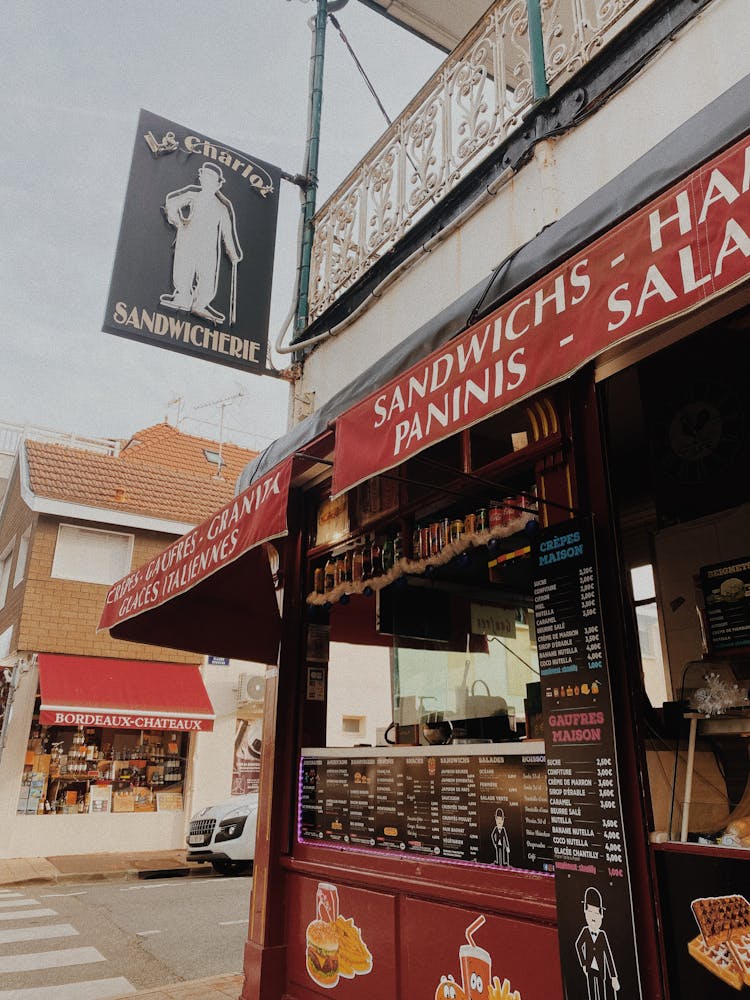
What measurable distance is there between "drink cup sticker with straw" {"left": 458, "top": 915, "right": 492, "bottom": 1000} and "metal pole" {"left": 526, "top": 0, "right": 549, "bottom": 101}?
4.81m

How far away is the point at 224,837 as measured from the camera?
12.2 meters

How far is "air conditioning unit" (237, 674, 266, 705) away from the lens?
15.7 metres

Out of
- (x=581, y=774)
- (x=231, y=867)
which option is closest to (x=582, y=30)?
(x=581, y=774)

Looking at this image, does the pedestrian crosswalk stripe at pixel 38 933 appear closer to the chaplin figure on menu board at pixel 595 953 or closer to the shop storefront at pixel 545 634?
the shop storefront at pixel 545 634

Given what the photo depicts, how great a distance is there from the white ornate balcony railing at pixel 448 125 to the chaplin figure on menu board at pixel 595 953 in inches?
175

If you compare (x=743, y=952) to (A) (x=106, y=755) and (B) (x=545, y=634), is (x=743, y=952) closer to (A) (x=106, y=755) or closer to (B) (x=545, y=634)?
(B) (x=545, y=634)

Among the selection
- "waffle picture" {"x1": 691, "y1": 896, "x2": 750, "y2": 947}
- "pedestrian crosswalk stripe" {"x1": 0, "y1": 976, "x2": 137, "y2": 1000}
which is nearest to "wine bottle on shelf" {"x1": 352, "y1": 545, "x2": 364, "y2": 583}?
"waffle picture" {"x1": 691, "y1": 896, "x2": 750, "y2": 947}

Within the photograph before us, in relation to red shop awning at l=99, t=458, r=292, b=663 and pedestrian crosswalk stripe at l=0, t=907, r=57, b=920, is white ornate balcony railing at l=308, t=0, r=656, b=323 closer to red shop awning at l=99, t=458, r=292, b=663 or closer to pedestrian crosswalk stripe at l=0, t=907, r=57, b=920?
red shop awning at l=99, t=458, r=292, b=663

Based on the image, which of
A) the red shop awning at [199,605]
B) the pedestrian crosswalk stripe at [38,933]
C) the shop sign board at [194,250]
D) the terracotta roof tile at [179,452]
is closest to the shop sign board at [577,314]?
the red shop awning at [199,605]

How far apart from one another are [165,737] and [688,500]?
1323 centimetres

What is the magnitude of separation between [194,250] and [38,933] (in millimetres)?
7088

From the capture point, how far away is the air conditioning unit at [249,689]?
15.7m

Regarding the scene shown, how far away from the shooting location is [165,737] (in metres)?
15.2

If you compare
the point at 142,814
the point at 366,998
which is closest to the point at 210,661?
the point at 142,814
